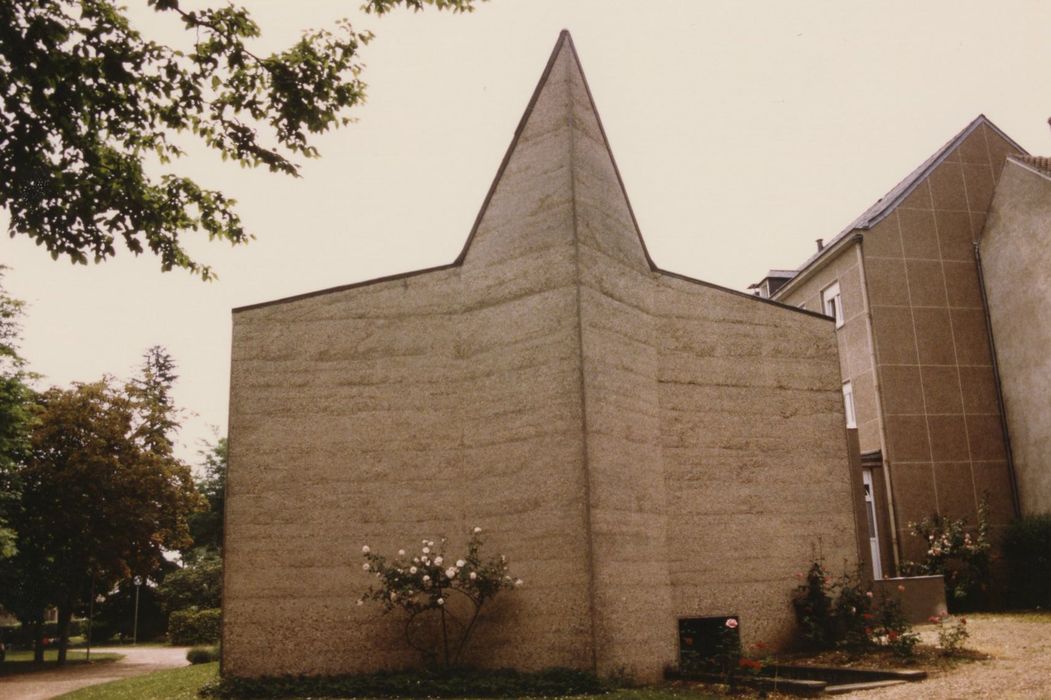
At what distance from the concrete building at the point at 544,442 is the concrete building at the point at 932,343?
8284 mm

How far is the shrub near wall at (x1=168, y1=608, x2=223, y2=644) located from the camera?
37.1 meters

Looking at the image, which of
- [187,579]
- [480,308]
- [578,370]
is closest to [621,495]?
[578,370]

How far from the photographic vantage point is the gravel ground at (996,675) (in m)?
10.5

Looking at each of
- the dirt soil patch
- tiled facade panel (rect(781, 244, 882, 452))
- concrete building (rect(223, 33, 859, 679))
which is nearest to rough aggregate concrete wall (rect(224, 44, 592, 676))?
concrete building (rect(223, 33, 859, 679))

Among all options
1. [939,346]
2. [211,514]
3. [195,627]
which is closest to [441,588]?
[939,346]

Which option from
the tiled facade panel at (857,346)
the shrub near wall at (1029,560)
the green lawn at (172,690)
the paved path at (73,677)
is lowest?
the paved path at (73,677)

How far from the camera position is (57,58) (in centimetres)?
864

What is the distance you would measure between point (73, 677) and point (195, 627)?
14.4 metres

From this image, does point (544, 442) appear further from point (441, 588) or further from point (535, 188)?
point (535, 188)

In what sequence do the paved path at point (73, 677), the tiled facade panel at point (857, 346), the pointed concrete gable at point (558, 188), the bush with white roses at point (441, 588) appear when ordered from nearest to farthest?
1. the bush with white roses at point (441, 588)
2. the pointed concrete gable at point (558, 188)
3. the paved path at point (73, 677)
4. the tiled facade panel at point (857, 346)

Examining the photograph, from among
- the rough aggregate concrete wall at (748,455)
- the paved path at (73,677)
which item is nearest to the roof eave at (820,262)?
the rough aggregate concrete wall at (748,455)

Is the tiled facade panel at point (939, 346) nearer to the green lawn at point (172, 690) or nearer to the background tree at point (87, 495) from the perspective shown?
the green lawn at point (172, 690)

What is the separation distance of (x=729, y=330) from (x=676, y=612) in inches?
223

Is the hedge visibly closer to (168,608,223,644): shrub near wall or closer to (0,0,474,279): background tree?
(0,0,474,279): background tree
